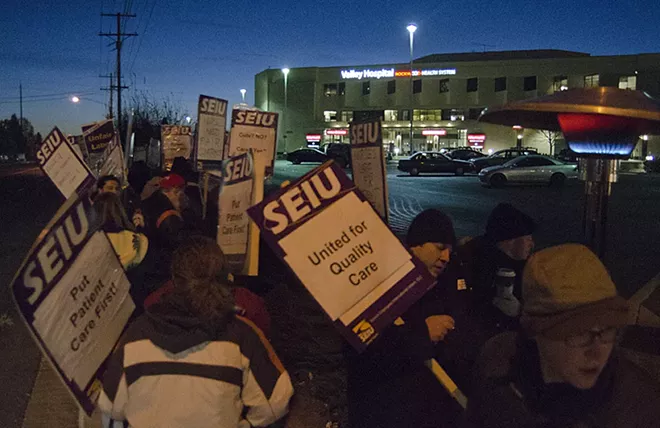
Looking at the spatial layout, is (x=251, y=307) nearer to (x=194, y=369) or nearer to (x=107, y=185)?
(x=194, y=369)

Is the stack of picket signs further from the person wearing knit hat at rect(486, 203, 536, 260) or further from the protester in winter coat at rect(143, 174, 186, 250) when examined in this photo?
the protester in winter coat at rect(143, 174, 186, 250)

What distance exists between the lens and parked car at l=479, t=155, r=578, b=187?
30.8 m

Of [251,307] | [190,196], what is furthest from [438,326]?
[190,196]

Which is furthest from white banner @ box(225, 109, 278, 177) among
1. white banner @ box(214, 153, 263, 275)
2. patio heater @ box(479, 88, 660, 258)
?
patio heater @ box(479, 88, 660, 258)

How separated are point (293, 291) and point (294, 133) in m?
A: 72.0

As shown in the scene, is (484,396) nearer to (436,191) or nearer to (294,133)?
(436,191)

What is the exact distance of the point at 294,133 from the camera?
260 feet

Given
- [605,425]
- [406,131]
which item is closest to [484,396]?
[605,425]

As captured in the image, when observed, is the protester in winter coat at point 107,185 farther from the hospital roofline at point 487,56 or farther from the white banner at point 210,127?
the hospital roofline at point 487,56

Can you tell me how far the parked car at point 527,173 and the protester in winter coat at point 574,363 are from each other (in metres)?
29.6

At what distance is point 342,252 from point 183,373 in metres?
A: 0.82

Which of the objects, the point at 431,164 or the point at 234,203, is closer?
the point at 234,203

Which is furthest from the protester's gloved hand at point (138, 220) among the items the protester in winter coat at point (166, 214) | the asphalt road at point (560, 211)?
the asphalt road at point (560, 211)

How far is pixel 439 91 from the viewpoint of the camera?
7275cm
